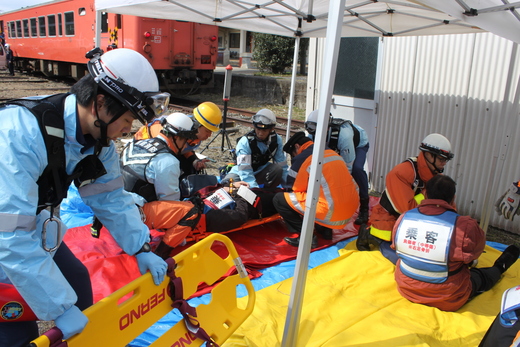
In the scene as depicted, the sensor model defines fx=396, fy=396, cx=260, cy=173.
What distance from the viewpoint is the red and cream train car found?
11680 millimetres

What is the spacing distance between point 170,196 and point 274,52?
55.7ft

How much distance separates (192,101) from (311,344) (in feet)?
41.6

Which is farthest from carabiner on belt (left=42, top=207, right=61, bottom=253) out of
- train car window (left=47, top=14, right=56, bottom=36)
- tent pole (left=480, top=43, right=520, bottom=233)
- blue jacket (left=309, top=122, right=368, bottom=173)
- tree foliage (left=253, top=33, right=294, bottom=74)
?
tree foliage (left=253, top=33, right=294, bottom=74)

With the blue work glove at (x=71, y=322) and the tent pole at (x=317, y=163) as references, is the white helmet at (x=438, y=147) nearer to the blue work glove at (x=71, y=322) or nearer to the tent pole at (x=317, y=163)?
the tent pole at (x=317, y=163)

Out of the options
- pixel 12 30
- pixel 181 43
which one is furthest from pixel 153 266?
pixel 12 30

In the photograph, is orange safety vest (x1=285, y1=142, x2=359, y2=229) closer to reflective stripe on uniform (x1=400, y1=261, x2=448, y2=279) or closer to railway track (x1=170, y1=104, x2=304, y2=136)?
reflective stripe on uniform (x1=400, y1=261, x2=448, y2=279)

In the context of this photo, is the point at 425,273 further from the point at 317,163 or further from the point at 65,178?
the point at 65,178

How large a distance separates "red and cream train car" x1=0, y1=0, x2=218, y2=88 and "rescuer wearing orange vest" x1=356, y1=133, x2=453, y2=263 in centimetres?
876

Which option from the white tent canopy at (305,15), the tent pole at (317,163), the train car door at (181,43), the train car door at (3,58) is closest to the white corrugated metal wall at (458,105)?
the white tent canopy at (305,15)

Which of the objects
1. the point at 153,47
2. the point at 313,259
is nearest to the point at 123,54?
the point at 313,259

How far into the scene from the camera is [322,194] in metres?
3.83

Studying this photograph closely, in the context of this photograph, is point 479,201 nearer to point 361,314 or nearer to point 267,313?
point 361,314

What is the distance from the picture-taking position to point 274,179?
5.27 meters

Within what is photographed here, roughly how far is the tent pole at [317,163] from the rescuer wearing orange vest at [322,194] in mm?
1439
